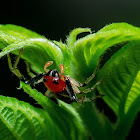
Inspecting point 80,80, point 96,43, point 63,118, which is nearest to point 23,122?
point 63,118

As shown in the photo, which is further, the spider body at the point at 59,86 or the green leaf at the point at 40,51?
the spider body at the point at 59,86

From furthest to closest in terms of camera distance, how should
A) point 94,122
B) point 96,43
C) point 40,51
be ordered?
point 94,122 < point 40,51 < point 96,43

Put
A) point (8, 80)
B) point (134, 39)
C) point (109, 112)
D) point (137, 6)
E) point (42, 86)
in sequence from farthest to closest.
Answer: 1. point (137, 6)
2. point (8, 80)
3. point (109, 112)
4. point (42, 86)
5. point (134, 39)

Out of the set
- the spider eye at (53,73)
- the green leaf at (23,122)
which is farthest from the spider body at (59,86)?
Answer: the green leaf at (23,122)

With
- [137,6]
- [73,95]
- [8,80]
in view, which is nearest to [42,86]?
[73,95]

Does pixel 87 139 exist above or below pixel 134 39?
below

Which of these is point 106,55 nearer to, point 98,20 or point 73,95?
point 73,95

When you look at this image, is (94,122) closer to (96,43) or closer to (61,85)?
(61,85)

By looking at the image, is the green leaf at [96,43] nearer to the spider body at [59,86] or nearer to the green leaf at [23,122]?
the spider body at [59,86]

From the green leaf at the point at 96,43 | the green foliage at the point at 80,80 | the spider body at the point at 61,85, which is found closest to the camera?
the green leaf at the point at 96,43
